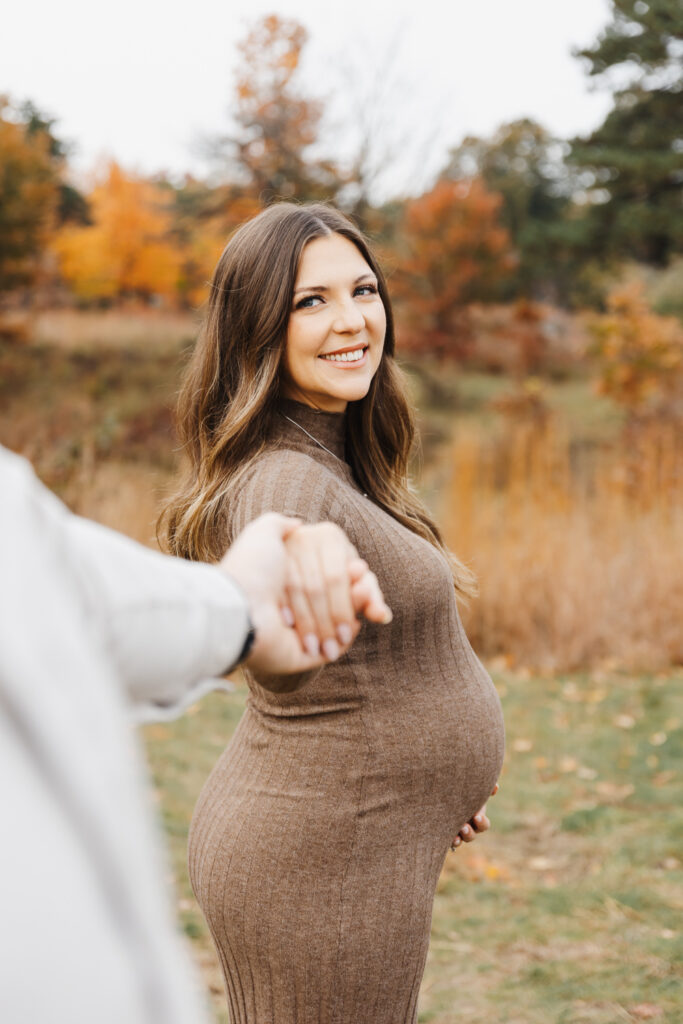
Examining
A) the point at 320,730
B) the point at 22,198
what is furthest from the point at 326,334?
the point at 22,198

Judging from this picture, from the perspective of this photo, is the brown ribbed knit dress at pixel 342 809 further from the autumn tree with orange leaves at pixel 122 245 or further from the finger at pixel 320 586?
the autumn tree with orange leaves at pixel 122 245

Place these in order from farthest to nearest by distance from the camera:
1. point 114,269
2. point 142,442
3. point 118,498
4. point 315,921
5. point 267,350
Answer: point 114,269 → point 142,442 → point 118,498 → point 267,350 → point 315,921

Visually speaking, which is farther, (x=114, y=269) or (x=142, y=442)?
(x=114, y=269)

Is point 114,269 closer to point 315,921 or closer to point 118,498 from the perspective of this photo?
point 118,498

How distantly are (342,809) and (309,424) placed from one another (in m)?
0.80

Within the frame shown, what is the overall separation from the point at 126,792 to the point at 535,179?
96.7 feet

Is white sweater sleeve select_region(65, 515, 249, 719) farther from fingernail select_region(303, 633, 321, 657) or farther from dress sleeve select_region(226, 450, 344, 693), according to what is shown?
dress sleeve select_region(226, 450, 344, 693)

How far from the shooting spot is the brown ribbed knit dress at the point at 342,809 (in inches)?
70.9

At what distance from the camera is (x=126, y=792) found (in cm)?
71

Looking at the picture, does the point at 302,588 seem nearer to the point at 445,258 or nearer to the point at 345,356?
the point at 345,356

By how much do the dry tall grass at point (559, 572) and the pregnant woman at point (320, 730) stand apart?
205 inches

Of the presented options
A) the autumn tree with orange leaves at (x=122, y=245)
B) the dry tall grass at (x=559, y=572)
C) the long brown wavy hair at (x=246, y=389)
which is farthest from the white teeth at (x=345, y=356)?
the autumn tree with orange leaves at (x=122, y=245)

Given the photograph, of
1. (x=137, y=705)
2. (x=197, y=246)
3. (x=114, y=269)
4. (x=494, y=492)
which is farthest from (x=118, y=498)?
(x=114, y=269)

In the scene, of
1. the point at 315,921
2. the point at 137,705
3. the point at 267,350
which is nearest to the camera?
the point at 137,705
